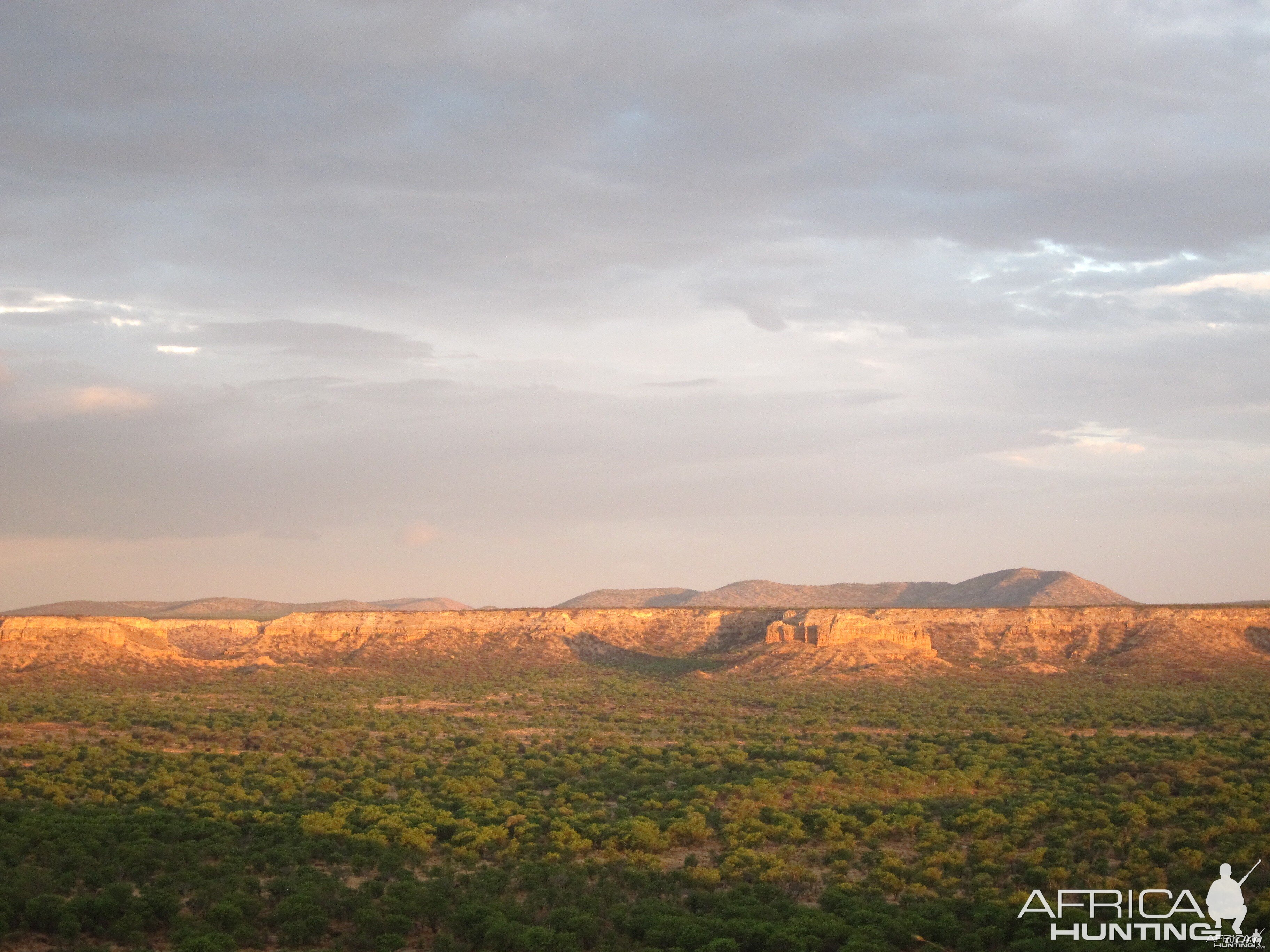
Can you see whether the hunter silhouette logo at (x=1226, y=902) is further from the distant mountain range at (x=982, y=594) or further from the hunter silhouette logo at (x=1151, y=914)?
the distant mountain range at (x=982, y=594)

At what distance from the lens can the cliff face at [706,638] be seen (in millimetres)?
91688

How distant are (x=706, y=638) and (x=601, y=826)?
77.8m

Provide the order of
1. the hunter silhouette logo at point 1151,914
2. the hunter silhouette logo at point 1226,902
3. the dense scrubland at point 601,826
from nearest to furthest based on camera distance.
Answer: the hunter silhouette logo at point 1151,914 → the hunter silhouette logo at point 1226,902 → the dense scrubland at point 601,826

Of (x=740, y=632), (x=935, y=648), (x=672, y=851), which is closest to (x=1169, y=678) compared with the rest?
(x=935, y=648)

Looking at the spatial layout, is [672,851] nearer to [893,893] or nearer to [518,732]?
[893,893]

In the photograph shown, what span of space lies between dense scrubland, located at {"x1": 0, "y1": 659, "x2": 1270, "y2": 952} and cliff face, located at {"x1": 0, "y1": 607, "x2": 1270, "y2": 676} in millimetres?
32552

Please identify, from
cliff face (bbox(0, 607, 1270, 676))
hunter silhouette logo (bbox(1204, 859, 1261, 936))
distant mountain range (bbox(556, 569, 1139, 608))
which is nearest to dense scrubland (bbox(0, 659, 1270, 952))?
hunter silhouette logo (bbox(1204, 859, 1261, 936))

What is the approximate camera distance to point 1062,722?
59344 mm

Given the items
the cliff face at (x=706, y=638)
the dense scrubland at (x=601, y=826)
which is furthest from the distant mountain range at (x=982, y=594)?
the dense scrubland at (x=601, y=826)

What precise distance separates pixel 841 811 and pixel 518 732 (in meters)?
24.9

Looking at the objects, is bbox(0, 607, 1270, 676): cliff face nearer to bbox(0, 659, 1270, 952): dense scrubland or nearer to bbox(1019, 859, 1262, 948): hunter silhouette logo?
bbox(0, 659, 1270, 952): dense scrubland

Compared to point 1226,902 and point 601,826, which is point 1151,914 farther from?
point 601,826

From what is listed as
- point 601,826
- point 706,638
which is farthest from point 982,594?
point 601,826

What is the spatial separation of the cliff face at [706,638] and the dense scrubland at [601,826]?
32.6m
